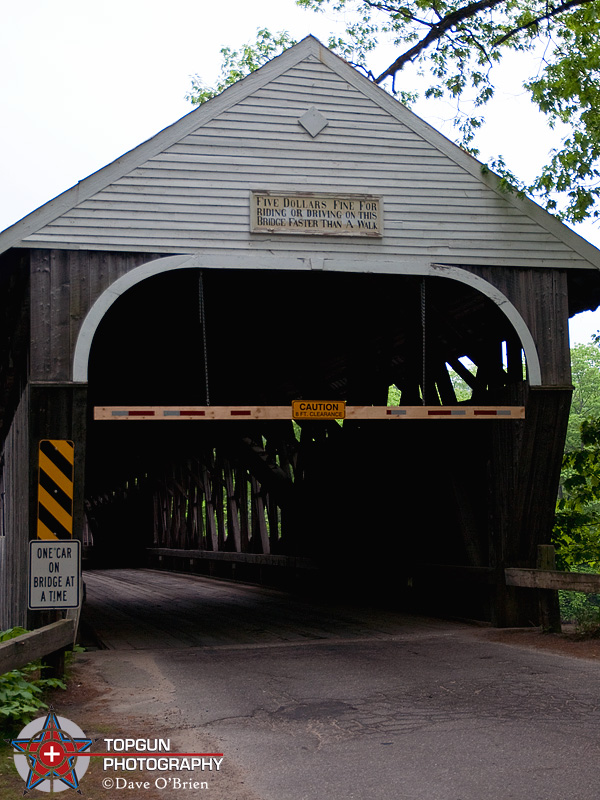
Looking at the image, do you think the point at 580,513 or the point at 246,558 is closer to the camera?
the point at 580,513

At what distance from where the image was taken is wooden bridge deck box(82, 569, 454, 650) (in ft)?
37.0

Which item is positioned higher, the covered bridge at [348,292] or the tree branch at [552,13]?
the tree branch at [552,13]

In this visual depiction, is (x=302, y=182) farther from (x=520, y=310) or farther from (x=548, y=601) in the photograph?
(x=548, y=601)

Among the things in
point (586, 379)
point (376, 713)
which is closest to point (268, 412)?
point (376, 713)

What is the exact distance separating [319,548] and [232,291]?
599 cm

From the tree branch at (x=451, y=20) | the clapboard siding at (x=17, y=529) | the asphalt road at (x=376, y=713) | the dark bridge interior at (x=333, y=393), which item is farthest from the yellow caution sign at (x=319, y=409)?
the tree branch at (x=451, y=20)

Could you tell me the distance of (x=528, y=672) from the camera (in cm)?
794

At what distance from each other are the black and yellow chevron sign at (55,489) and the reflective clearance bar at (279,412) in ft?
3.41

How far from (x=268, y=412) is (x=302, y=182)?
2.75 m

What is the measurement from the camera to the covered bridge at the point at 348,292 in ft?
32.3

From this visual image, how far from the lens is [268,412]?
10.2 metres

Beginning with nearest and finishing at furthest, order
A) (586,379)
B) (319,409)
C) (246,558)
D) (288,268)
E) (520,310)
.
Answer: (288,268) → (319,409) → (520,310) → (246,558) → (586,379)

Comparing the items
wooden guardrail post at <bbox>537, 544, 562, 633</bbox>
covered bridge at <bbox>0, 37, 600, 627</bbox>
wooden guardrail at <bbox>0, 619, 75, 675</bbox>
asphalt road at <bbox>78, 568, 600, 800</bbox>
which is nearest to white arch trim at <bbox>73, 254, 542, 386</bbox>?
covered bridge at <bbox>0, 37, 600, 627</bbox>

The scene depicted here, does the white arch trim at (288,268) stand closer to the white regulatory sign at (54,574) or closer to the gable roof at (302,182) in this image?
the gable roof at (302,182)
